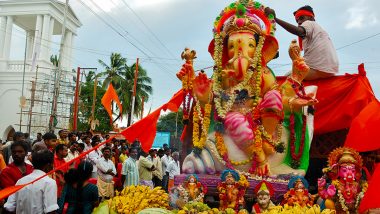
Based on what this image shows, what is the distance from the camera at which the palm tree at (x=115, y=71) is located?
34.5m

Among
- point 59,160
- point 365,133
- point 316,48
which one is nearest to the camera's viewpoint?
point 365,133

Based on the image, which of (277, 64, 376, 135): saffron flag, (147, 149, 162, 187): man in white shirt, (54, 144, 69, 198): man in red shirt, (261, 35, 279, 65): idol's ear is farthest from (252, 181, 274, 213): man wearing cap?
(147, 149, 162, 187): man in white shirt

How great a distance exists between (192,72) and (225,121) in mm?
782

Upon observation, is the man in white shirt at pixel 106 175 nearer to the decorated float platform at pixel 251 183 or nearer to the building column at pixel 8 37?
the decorated float platform at pixel 251 183

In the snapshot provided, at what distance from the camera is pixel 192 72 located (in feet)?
19.5

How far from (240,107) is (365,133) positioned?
1515 mm

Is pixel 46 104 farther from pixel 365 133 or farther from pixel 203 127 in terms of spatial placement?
pixel 365 133

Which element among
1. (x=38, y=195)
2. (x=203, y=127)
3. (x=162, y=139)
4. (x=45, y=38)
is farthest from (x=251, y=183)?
(x=45, y=38)

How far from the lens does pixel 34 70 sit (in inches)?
1209

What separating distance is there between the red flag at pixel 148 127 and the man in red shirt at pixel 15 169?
4.85 feet

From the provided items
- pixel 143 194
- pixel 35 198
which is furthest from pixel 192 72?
pixel 35 198

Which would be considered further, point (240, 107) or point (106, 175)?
point (106, 175)

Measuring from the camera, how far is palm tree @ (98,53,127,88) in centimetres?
3453

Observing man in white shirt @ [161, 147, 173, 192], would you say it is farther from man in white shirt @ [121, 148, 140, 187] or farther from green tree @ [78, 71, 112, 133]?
green tree @ [78, 71, 112, 133]
